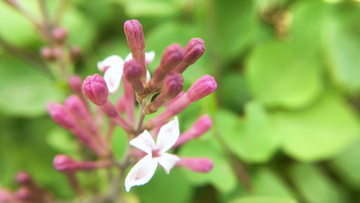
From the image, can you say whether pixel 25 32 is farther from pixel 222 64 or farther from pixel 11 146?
pixel 222 64

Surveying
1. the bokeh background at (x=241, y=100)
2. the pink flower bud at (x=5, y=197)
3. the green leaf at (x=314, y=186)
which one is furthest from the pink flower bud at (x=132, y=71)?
the green leaf at (x=314, y=186)

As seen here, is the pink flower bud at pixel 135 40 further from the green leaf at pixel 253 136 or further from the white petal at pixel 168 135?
the green leaf at pixel 253 136

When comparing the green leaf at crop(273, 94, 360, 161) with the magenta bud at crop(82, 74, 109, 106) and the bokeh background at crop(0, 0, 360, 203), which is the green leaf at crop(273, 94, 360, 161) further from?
the magenta bud at crop(82, 74, 109, 106)

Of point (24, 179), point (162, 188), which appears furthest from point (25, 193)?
point (162, 188)

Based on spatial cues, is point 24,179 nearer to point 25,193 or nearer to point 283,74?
point 25,193

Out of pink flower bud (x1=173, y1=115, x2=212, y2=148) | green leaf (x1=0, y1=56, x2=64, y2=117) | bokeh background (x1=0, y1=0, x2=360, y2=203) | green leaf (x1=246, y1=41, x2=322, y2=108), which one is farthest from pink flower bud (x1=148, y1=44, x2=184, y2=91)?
green leaf (x1=0, y1=56, x2=64, y2=117)

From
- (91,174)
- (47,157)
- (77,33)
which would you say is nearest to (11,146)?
(47,157)

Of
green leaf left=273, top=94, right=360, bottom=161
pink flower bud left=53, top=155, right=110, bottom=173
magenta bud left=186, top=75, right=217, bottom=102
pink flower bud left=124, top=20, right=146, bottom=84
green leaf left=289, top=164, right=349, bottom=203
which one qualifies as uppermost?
pink flower bud left=124, top=20, right=146, bottom=84
